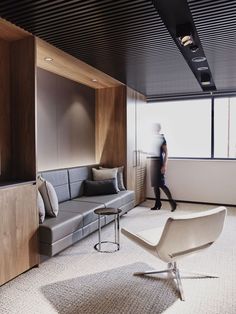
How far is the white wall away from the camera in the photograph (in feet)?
17.7

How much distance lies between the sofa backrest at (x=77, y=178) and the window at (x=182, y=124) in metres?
1.78

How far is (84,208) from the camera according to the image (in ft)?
11.0

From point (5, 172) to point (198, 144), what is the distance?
424 cm

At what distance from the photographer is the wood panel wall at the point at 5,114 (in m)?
2.72

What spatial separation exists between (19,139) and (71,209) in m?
1.10

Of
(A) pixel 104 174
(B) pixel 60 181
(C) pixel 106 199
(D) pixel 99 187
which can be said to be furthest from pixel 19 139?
(A) pixel 104 174

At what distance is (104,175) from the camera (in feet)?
14.6

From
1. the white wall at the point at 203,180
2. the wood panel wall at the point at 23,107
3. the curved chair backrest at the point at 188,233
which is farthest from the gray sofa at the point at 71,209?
the white wall at the point at 203,180

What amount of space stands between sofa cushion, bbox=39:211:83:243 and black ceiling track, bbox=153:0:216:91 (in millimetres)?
2211

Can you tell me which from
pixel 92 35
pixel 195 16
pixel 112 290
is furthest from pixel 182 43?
pixel 112 290

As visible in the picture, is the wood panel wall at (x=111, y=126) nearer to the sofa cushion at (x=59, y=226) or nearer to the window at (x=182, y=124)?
the window at (x=182, y=124)

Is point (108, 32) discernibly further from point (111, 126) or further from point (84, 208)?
point (111, 126)

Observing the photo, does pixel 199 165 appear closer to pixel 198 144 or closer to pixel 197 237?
pixel 198 144

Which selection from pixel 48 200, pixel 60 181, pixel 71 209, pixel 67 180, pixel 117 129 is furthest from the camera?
pixel 117 129
